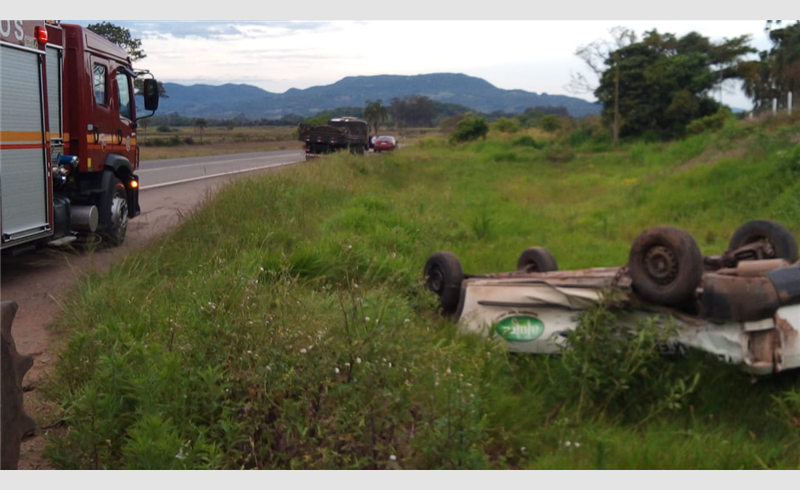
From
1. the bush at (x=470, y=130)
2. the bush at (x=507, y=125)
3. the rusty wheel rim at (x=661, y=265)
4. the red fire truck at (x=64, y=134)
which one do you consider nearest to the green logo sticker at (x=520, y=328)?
the rusty wheel rim at (x=661, y=265)

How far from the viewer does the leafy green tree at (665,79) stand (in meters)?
38.9

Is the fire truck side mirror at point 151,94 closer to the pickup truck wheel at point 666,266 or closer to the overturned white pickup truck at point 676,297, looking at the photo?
the overturned white pickup truck at point 676,297

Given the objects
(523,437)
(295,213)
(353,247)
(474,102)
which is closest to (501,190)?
(295,213)

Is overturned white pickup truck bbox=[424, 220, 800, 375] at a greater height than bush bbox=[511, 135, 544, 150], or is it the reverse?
bush bbox=[511, 135, 544, 150]

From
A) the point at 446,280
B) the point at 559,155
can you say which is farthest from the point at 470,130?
the point at 446,280

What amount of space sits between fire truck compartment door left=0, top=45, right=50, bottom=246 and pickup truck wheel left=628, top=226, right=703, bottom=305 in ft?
19.5

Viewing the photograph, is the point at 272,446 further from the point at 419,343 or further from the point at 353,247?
the point at 353,247

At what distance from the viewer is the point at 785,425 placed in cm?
520

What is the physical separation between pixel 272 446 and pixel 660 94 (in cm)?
3922

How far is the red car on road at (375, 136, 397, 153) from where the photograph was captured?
4767 cm

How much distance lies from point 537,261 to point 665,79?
35081 millimetres

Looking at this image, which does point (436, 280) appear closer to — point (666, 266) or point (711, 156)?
point (666, 266)

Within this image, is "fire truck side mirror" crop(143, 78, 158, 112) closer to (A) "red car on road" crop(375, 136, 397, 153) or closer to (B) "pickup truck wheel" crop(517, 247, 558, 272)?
(B) "pickup truck wheel" crop(517, 247, 558, 272)

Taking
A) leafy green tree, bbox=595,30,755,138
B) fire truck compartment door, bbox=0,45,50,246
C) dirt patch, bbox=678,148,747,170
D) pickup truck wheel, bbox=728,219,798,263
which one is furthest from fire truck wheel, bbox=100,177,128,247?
leafy green tree, bbox=595,30,755,138
